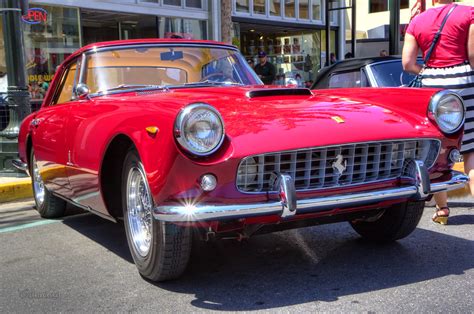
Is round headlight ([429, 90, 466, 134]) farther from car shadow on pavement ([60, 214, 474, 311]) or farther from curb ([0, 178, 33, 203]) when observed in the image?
curb ([0, 178, 33, 203])

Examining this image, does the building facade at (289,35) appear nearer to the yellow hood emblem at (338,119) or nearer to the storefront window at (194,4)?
the storefront window at (194,4)

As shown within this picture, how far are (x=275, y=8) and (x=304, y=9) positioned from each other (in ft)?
5.54

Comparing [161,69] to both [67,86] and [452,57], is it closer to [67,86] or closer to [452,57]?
[67,86]

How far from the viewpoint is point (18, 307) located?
301cm

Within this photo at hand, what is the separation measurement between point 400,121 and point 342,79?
11.8 ft

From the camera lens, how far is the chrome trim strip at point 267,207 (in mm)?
2721

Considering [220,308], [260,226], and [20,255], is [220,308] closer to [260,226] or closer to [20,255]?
[260,226]

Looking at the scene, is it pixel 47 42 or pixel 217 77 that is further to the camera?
pixel 47 42

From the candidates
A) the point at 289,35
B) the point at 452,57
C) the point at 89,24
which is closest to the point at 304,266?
the point at 452,57

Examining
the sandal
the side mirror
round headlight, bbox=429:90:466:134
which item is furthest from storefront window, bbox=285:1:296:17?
round headlight, bbox=429:90:466:134

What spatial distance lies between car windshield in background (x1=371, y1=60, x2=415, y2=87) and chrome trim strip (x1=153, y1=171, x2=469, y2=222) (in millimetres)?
3205

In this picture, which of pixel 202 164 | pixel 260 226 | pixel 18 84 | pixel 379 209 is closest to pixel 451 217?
pixel 379 209

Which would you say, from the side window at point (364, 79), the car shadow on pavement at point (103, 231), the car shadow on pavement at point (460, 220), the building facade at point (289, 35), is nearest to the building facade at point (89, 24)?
the building facade at point (289, 35)

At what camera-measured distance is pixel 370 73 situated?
20.3ft
